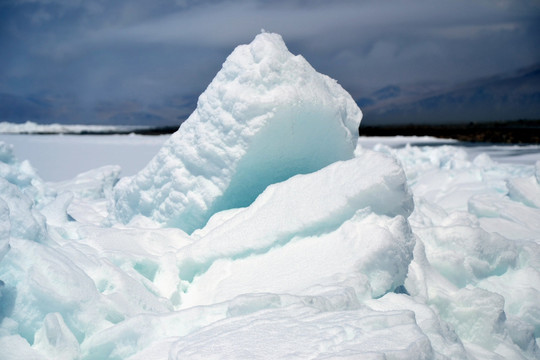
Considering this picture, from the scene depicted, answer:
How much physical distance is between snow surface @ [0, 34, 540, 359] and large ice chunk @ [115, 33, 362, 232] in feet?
0.36

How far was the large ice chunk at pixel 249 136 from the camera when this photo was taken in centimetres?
399

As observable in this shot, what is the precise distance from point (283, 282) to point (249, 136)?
4.61 ft

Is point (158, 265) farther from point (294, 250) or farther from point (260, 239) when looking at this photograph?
point (294, 250)

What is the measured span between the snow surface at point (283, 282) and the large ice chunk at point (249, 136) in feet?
0.36

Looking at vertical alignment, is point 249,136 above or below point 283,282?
above

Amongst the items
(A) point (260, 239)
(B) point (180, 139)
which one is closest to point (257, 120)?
(B) point (180, 139)

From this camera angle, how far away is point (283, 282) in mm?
2908

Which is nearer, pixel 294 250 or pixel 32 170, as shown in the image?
pixel 294 250

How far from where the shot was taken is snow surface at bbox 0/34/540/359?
87.5 inches

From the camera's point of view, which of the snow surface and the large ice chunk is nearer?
the snow surface

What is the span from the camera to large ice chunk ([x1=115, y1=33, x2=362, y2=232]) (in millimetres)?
3994

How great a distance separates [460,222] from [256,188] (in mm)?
1827

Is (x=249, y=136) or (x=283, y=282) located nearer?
(x=283, y=282)

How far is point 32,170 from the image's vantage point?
271 inches
